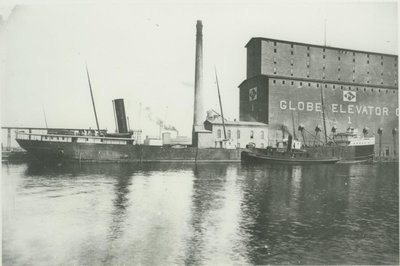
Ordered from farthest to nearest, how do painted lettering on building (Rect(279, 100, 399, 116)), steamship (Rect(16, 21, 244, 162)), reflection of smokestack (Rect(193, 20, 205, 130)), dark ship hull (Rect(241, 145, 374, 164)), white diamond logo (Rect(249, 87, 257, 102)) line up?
white diamond logo (Rect(249, 87, 257, 102)) → painted lettering on building (Rect(279, 100, 399, 116)) → dark ship hull (Rect(241, 145, 374, 164)) → steamship (Rect(16, 21, 244, 162)) → reflection of smokestack (Rect(193, 20, 205, 130))

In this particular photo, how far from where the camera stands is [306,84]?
39.7m

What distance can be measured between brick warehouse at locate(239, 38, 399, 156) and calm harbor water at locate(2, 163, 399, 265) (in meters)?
23.4

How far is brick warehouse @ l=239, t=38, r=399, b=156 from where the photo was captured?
38375 millimetres

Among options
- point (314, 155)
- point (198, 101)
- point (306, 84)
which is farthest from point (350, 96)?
point (198, 101)

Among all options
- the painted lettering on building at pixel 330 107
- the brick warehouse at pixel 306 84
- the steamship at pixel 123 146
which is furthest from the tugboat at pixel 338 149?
the steamship at pixel 123 146

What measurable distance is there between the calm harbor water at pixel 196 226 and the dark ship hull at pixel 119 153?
15692 millimetres

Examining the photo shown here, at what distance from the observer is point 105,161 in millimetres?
33031

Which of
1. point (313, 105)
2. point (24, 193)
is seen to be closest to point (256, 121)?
point (313, 105)

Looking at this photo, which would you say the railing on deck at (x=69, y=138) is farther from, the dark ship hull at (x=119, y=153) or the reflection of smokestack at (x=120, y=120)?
the reflection of smokestack at (x=120, y=120)

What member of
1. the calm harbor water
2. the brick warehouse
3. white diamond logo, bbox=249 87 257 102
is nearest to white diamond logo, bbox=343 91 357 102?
the brick warehouse

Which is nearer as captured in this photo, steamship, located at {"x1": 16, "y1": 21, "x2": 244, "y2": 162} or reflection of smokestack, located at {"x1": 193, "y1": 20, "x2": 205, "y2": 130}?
reflection of smokestack, located at {"x1": 193, "y1": 20, "x2": 205, "y2": 130}

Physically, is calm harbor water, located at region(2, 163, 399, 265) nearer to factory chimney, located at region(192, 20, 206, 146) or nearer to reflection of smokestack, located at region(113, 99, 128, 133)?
reflection of smokestack, located at region(113, 99, 128, 133)

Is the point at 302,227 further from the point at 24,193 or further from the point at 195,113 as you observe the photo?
the point at 195,113

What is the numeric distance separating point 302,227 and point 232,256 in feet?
10.2
